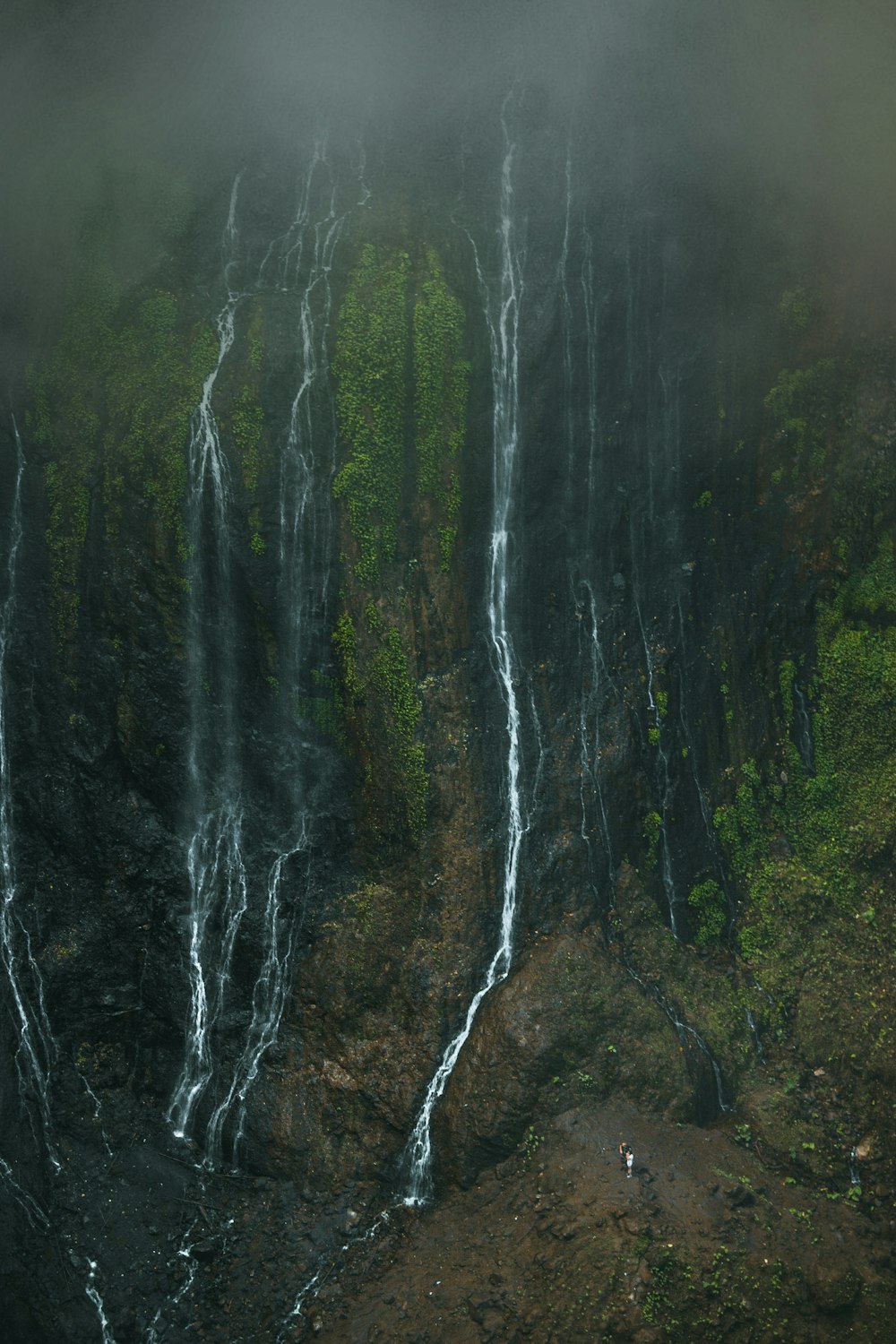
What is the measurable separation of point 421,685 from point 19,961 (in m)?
7.02

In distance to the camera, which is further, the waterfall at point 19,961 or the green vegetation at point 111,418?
the green vegetation at point 111,418

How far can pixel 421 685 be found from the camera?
13.8 m

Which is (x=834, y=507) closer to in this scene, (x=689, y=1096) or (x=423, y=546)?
(x=423, y=546)

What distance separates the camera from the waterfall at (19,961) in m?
13.4

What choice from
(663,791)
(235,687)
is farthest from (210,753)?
(663,791)

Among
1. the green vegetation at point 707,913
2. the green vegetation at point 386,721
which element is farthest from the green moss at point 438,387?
the green vegetation at point 707,913

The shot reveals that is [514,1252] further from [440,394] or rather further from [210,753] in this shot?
[440,394]

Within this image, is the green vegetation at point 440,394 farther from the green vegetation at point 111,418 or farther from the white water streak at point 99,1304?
the white water streak at point 99,1304

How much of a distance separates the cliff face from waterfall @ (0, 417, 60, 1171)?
56 millimetres

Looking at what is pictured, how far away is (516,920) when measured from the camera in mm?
13578

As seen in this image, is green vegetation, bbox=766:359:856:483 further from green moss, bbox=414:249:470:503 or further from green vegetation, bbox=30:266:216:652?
green vegetation, bbox=30:266:216:652

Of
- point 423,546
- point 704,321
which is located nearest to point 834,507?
point 704,321

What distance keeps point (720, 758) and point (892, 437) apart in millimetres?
5201

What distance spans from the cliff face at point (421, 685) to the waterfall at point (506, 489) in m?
0.06
